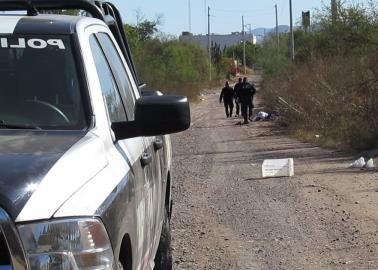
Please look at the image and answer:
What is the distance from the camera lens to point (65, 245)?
8.09ft

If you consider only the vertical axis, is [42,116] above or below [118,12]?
below

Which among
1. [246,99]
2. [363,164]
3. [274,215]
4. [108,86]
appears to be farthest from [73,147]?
[246,99]

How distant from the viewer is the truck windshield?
3.44 metres

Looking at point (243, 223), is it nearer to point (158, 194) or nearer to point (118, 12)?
point (118, 12)

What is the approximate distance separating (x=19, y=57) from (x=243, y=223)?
203 inches

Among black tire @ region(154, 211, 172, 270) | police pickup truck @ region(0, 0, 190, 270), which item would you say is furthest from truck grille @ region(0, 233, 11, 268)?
black tire @ region(154, 211, 172, 270)

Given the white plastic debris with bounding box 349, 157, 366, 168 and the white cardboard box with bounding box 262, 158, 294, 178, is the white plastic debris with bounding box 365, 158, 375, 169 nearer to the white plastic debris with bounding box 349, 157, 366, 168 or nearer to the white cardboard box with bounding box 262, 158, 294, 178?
the white plastic debris with bounding box 349, 157, 366, 168

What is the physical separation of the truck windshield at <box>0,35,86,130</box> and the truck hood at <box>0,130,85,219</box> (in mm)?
216

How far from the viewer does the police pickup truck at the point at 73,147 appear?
2.44 meters

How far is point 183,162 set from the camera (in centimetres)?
1509

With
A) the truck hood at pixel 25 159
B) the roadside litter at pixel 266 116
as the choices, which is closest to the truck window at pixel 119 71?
the truck hood at pixel 25 159

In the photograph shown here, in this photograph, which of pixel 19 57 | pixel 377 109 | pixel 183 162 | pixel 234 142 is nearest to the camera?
pixel 19 57

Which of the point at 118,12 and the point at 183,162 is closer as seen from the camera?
the point at 118,12

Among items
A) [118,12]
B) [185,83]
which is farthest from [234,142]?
[185,83]
